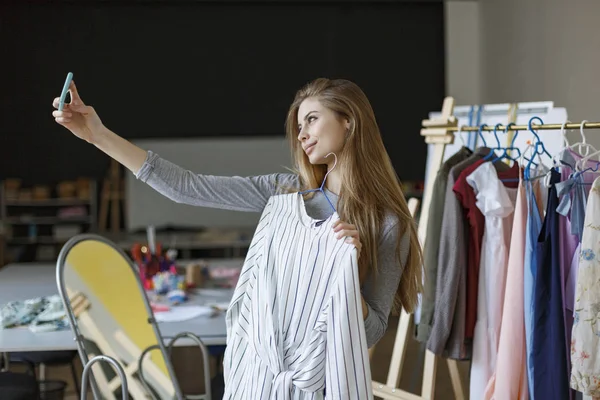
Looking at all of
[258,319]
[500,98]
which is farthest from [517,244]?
[500,98]

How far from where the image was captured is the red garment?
9.66ft

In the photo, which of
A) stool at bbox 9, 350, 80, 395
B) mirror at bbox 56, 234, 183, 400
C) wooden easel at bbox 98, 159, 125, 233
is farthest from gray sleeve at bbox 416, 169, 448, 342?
wooden easel at bbox 98, 159, 125, 233

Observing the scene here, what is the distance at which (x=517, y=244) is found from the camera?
2.74m

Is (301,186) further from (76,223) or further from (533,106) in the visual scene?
(76,223)

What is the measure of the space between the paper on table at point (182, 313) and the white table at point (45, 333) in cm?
5

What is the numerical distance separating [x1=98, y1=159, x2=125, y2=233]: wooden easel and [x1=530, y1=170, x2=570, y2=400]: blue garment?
23.0 ft

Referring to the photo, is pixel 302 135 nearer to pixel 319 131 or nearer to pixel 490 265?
pixel 319 131

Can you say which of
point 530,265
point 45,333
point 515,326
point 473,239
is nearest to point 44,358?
point 45,333

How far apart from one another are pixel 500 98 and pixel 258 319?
22.7ft

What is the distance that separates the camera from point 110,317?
9.38 ft

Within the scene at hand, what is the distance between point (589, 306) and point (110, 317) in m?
1.66

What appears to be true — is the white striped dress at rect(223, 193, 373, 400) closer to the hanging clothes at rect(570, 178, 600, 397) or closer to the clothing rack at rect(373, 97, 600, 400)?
the hanging clothes at rect(570, 178, 600, 397)

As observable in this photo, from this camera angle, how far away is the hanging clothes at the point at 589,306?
240cm

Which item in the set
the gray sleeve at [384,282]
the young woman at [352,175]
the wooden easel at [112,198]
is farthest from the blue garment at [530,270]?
the wooden easel at [112,198]
